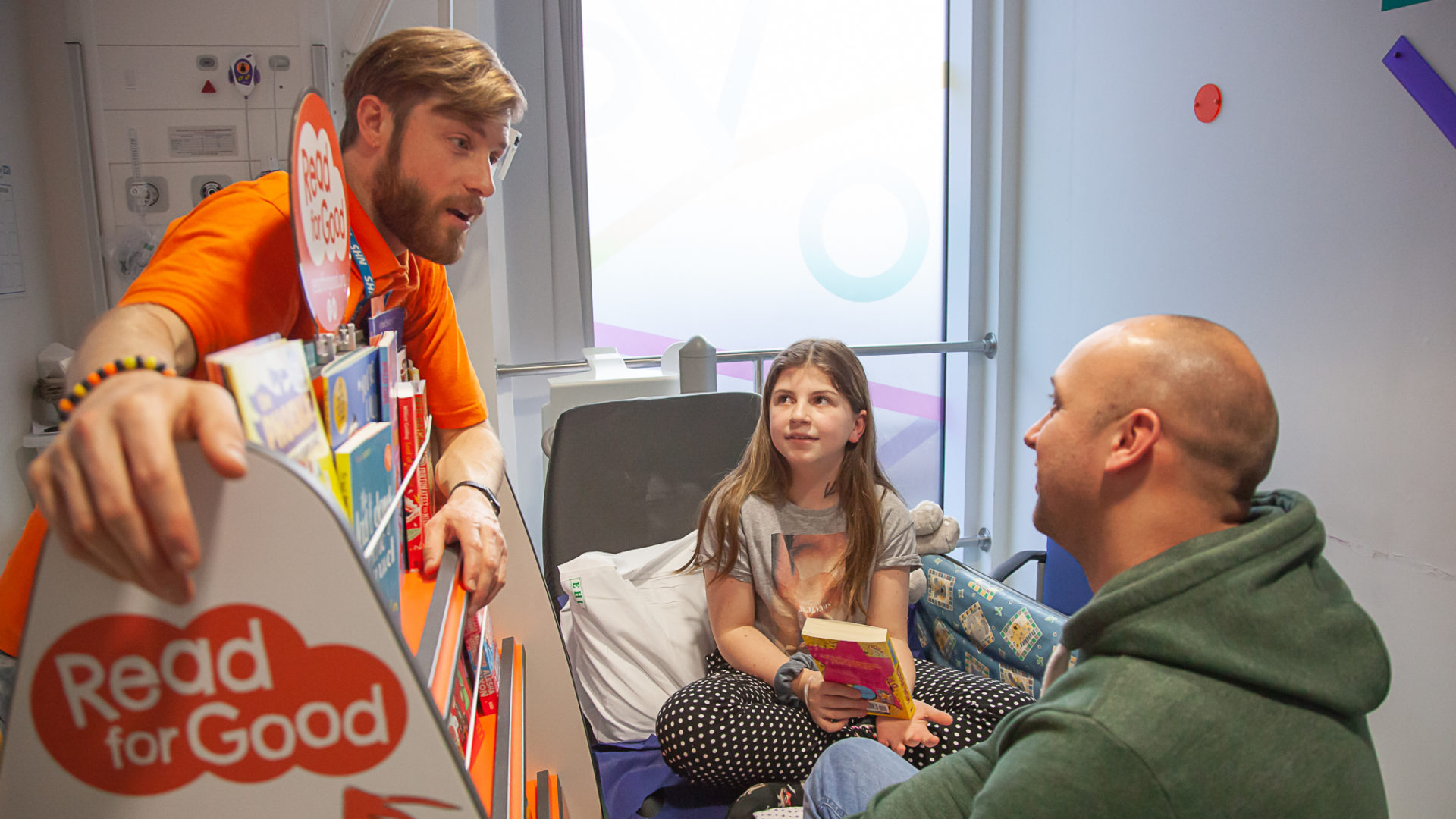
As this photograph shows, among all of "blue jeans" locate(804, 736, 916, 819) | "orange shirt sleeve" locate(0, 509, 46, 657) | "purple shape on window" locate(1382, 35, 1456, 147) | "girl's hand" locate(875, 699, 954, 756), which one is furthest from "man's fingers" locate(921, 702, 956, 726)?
"purple shape on window" locate(1382, 35, 1456, 147)

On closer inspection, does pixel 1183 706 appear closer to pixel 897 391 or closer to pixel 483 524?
pixel 483 524

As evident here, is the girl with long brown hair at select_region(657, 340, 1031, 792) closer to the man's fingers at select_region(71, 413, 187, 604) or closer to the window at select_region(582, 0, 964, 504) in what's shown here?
the man's fingers at select_region(71, 413, 187, 604)

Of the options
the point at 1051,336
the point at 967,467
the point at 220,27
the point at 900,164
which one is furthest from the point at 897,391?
the point at 220,27

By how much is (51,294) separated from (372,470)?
79.6 inches

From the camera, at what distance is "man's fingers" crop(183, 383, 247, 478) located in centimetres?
45

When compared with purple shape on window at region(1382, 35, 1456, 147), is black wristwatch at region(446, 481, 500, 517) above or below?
below

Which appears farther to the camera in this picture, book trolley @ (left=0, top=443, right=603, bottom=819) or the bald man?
the bald man

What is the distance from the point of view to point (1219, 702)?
0.71 m

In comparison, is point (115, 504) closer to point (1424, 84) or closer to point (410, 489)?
point (410, 489)

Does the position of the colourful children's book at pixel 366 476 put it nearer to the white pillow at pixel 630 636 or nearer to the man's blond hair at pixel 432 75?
the man's blond hair at pixel 432 75

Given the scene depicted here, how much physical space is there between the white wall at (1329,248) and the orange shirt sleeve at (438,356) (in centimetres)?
207

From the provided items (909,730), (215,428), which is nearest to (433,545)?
(215,428)

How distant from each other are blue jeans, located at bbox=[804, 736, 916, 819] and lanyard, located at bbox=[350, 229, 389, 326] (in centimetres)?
93

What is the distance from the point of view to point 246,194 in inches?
35.0
